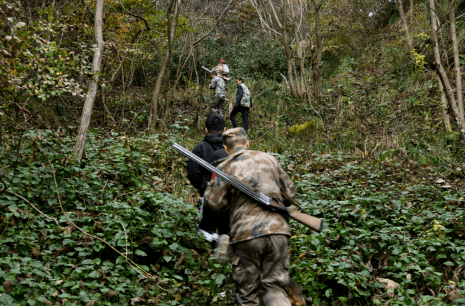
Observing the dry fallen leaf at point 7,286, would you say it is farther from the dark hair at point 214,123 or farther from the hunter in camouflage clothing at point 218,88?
the hunter in camouflage clothing at point 218,88

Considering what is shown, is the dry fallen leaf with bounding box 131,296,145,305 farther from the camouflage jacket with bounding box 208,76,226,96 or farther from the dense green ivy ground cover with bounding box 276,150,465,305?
the camouflage jacket with bounding box 208,76,226,96

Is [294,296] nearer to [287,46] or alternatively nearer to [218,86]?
[218,86]

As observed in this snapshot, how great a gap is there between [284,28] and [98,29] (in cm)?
692

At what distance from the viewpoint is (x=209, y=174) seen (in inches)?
178

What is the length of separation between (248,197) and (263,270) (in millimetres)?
644

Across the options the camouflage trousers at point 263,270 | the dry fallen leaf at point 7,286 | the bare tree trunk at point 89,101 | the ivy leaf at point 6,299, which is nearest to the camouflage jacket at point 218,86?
the bare tree trunk at point 89,101

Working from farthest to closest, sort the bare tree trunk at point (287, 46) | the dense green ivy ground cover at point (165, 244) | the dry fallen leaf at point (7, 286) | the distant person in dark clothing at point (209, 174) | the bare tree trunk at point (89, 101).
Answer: the bare tree trunk at point (287, 46)
the bare tree trunk at point (89, 101)
the distant person in dark clothing at point (209, 174)
the dense green ivy ground cover at point (165, 244)
the dry fallen leaf at point (7, 286)

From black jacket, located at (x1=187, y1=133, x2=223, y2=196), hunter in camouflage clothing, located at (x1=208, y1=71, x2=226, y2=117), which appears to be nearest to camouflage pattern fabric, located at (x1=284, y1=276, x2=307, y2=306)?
black jacket, located at (x1=187, y1=133, x2=223, y2=196)

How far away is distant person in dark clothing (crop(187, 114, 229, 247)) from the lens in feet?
14.0

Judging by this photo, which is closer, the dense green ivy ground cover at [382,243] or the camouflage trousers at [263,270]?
the camouflage trousers at [263,270]

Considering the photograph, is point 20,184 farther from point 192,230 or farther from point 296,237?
point 296,237

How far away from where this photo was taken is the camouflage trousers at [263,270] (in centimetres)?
312

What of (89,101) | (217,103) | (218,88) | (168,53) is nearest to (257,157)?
(89,101)

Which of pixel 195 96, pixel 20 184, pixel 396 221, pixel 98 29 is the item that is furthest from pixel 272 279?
pixel 195 96
